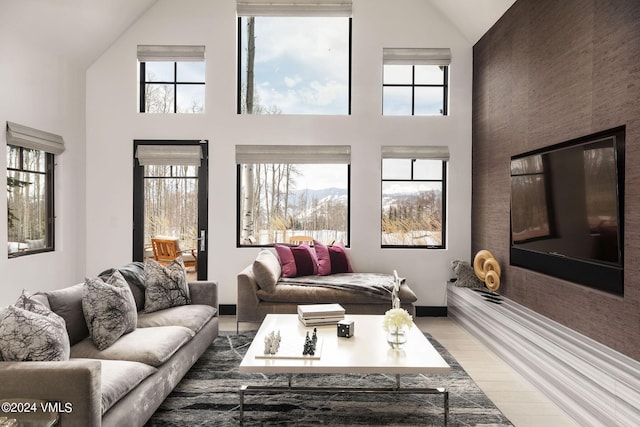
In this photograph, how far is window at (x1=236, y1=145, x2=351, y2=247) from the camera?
18.2 feet

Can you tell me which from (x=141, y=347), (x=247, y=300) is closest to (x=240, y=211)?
(x=247, y=300)

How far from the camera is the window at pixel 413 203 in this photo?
5520 millimetres

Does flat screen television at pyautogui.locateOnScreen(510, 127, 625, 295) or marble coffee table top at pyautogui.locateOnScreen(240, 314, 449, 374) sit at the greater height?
flat screen television at pyautogui.locateOnScreen(510, 127, 625, 295)

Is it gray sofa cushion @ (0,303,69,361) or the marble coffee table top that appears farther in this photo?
the marble coffee table top

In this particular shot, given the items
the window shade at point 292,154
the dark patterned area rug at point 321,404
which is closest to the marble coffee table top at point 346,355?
the dark patterned area rug at point 321,404

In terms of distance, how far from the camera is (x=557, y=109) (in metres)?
3.45

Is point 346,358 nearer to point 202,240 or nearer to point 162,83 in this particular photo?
point 202,240

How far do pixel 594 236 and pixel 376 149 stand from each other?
2.88 meters

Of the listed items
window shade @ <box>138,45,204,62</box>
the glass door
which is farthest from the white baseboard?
window shade @ <box>138,45,204,62</box>

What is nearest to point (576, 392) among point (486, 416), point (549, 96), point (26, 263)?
point (486, 416)

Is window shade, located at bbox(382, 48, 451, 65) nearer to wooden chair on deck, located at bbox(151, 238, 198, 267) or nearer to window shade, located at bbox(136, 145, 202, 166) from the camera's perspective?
window shade, located at bbox(136, 145, 202, 166)

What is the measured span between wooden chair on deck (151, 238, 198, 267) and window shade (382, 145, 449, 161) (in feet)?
8.88

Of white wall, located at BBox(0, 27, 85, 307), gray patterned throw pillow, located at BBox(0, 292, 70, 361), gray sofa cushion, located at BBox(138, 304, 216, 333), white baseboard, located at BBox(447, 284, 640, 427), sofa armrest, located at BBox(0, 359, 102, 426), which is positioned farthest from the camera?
white wall, located at BBox(0, 27, 85, 307)

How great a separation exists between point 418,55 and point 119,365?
15.2ft
